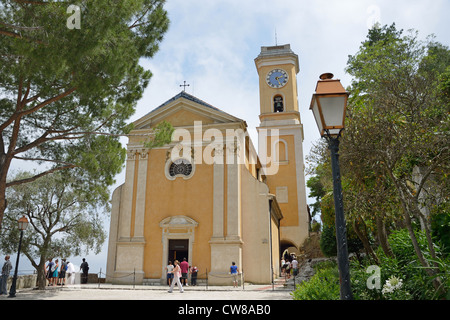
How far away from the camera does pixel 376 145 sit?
25.1ft

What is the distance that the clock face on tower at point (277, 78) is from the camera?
31.6 metres

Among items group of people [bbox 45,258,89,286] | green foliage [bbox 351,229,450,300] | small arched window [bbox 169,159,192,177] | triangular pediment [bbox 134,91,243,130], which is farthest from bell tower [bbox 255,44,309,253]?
green foliage [bbox 351,229,450,300]

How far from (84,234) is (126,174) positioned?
4279 millimetres

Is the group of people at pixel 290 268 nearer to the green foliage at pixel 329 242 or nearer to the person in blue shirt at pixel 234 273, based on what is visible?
the green foliage at pixel 329 242

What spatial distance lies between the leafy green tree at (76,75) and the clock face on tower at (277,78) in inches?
813

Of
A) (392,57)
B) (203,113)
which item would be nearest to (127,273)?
(203,113)

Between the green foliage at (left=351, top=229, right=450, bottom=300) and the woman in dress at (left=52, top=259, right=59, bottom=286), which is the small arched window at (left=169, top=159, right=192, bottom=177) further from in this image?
the green foliage at (left=351, top=229, right=450, bottom=300)

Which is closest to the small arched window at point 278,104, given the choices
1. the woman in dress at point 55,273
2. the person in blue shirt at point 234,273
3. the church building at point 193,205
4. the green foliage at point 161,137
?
the church building at point 193,205

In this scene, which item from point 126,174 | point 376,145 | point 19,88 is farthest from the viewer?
point 126,174

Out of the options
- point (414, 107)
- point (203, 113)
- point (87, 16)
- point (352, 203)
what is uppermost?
point (203, 113)

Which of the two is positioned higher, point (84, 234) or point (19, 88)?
point (19, 88)

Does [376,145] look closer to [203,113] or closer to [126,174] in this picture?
[203,113]

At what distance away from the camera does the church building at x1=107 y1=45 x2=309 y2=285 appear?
65.3ft

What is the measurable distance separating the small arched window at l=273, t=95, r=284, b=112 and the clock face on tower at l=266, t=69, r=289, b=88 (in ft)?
3.47
